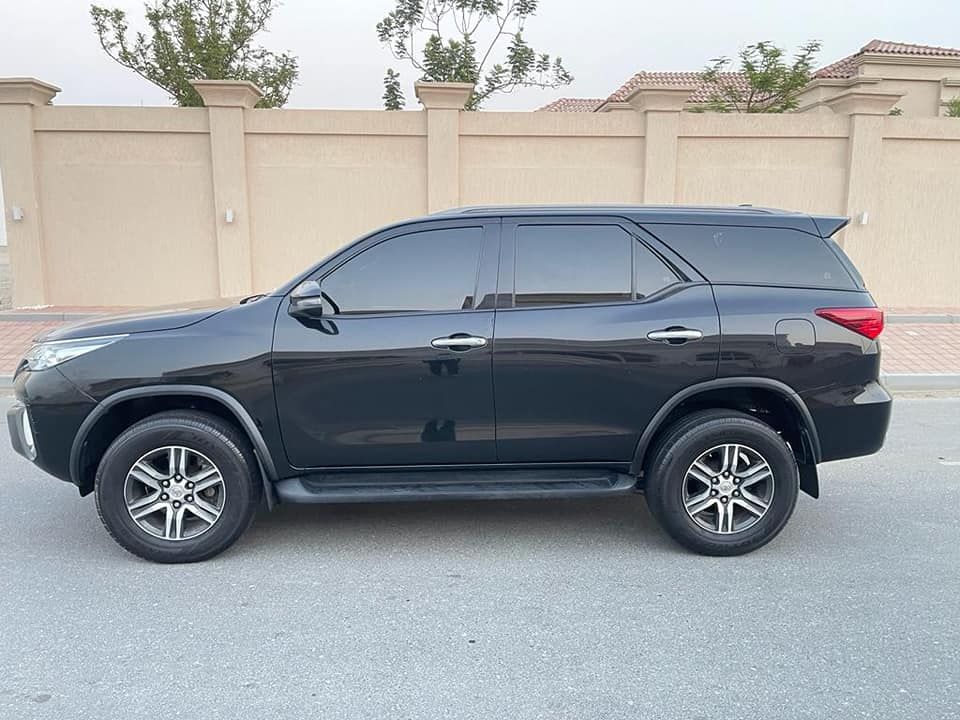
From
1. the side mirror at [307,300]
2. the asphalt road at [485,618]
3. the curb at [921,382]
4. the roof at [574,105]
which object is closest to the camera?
the asphalt road at [485,618]

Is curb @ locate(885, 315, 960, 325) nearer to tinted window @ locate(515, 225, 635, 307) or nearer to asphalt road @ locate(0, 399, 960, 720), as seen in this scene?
asphalt road @ locate(0, 399, 960, 720)

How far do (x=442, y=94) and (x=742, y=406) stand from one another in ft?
29.2

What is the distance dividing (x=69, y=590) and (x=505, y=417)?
2.35 m

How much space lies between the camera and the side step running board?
4156 millimetres

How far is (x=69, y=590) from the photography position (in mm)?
3857

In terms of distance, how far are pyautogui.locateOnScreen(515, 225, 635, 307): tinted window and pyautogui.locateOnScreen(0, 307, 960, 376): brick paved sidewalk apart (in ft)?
20.3

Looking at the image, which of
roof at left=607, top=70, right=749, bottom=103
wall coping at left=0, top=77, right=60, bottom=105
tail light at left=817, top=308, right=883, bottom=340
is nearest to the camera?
tail light at left=817, top=308, right=883, bottom=340

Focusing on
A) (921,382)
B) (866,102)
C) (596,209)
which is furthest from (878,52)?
(596,209)

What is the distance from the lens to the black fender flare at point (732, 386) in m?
4.18

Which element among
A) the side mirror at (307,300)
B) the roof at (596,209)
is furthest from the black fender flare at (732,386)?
the side mirror at (307,300)

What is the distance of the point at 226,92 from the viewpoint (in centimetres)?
1177

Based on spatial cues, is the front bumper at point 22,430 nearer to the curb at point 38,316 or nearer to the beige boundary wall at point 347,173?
the curb at point 38,316

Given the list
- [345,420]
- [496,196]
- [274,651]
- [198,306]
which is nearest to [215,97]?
[496,196]

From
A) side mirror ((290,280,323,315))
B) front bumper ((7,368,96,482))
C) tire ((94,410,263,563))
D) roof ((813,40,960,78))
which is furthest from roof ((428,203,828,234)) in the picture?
roof ((813,40,960,78))
